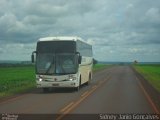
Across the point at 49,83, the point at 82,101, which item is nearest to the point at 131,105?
the point at 82,101

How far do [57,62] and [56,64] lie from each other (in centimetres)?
17

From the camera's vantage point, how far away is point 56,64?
2820 centimetres

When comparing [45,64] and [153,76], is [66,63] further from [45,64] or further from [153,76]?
[153,76]

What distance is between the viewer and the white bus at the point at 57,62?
91.8ft

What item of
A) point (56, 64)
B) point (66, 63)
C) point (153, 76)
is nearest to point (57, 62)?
point (56, 64)

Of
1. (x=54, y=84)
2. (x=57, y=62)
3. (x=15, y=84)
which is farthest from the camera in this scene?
(x=15, y=84)

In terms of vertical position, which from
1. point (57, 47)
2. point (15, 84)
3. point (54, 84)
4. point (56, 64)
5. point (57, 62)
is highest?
point (57, 47)

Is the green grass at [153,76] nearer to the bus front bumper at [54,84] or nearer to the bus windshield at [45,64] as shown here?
the bus front bumper at [54,84]

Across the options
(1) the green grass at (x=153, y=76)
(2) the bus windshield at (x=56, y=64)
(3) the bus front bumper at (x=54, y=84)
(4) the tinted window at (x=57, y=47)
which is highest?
(4) the tinted window at (x=57, y=47)

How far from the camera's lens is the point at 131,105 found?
789 inches

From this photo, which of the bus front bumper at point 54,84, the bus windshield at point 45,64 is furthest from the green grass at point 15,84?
the bus windshield at point 45,64

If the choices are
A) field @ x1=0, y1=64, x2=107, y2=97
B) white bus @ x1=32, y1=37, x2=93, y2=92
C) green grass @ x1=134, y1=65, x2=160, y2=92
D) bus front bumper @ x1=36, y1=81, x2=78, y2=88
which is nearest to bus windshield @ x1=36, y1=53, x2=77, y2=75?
white bus @ x1=32, y1=37, x2=93, y2=92

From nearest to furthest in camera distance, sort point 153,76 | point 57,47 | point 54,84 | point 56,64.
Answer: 1. point 54,84
2. point 56,64
3. point 57,47
4. point 153,76

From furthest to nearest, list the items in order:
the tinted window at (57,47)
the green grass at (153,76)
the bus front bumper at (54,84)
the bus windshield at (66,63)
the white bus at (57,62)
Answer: the green grass at (153,76)
the tinted window at (57,47)
the bus windshield at (66,63)
the white bus at (57,62)
the bus front bumper at (54,84)
